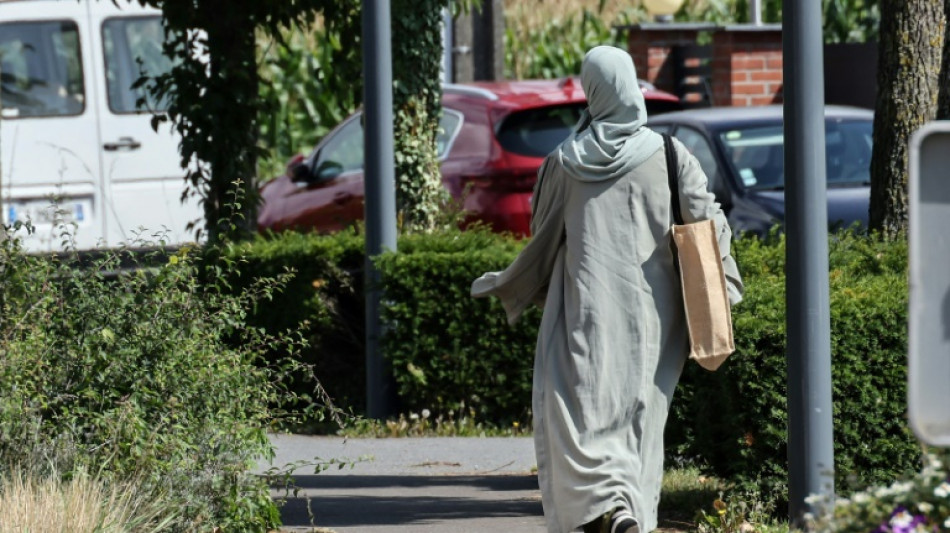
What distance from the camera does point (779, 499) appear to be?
20.5 ft

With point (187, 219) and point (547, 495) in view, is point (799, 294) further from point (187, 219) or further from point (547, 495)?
point (187, 219)

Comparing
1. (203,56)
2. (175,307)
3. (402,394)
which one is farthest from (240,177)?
(175,307)

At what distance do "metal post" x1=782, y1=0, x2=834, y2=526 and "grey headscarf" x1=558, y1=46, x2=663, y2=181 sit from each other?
1.63 ft

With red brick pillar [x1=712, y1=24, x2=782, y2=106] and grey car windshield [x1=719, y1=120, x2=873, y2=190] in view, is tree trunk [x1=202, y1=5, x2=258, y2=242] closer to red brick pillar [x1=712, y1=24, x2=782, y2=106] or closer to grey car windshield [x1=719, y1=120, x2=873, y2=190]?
grey car windshield [x1=719, y1=120, x2=873, y2=190]

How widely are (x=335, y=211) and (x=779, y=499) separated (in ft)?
22.2

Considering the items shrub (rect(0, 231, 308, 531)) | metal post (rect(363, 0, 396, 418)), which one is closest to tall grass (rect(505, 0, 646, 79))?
metal post (rect(363, 0, 396, 418))

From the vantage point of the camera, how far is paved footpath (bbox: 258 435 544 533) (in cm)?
683

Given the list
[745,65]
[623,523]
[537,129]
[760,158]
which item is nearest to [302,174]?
[537,129]

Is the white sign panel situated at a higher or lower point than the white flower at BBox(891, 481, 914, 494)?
higher

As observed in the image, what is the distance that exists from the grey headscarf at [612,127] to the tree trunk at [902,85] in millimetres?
2203

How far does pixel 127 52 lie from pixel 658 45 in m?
6.67

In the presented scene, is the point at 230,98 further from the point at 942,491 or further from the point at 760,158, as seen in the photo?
the point at 942,491

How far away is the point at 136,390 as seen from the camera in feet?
19.2

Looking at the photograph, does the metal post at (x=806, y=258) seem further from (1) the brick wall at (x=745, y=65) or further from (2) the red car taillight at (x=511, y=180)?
(1) the brick wall at (x=745, y=65)
